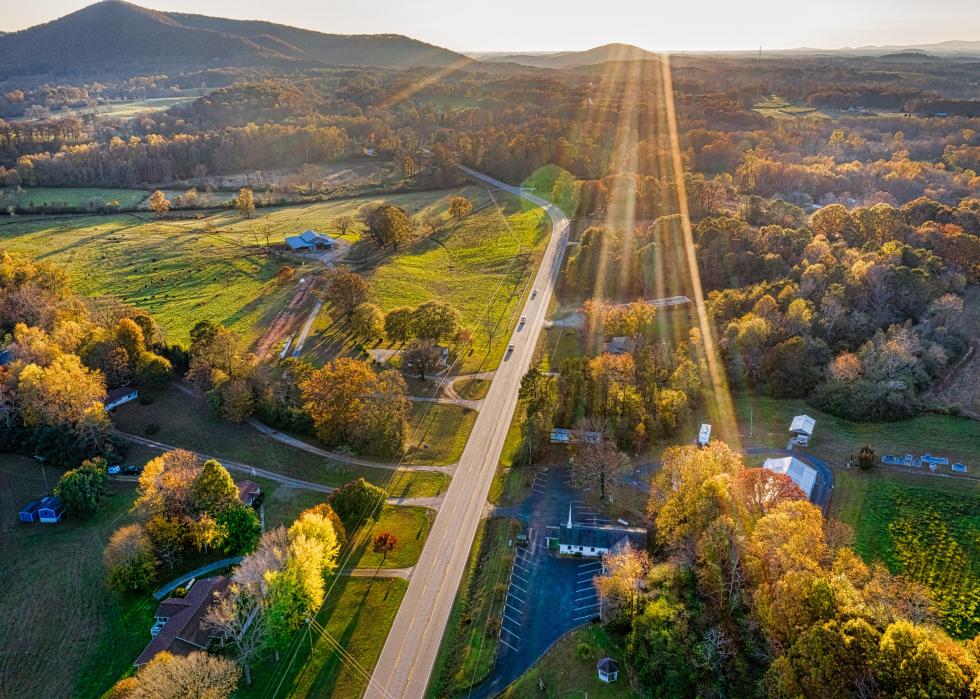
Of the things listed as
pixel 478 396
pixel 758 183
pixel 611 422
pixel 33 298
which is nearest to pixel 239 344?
pixel 33 298

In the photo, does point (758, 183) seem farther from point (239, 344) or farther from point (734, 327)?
point (239, 344)

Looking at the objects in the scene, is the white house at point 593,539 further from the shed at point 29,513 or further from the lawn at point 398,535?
the shed at point 29,513

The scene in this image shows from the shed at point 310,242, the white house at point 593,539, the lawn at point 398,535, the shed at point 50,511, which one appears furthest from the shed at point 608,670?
the shed at point 310,242

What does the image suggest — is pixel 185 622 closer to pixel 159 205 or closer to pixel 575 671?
pixel 575 671

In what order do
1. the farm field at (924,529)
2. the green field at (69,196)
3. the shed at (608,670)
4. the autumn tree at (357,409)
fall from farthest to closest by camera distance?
the green field at (69,196), the autumn tree at (357,409), the farm field at (924,529), the shed at (608,670)

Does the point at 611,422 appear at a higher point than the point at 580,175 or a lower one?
lower

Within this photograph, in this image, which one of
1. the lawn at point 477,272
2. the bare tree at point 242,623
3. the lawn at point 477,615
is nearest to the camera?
the bare tree at point 242,623

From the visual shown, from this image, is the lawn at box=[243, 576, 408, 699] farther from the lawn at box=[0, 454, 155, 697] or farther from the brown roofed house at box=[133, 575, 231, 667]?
the lawn at box=[0, 454, 155, 697]
